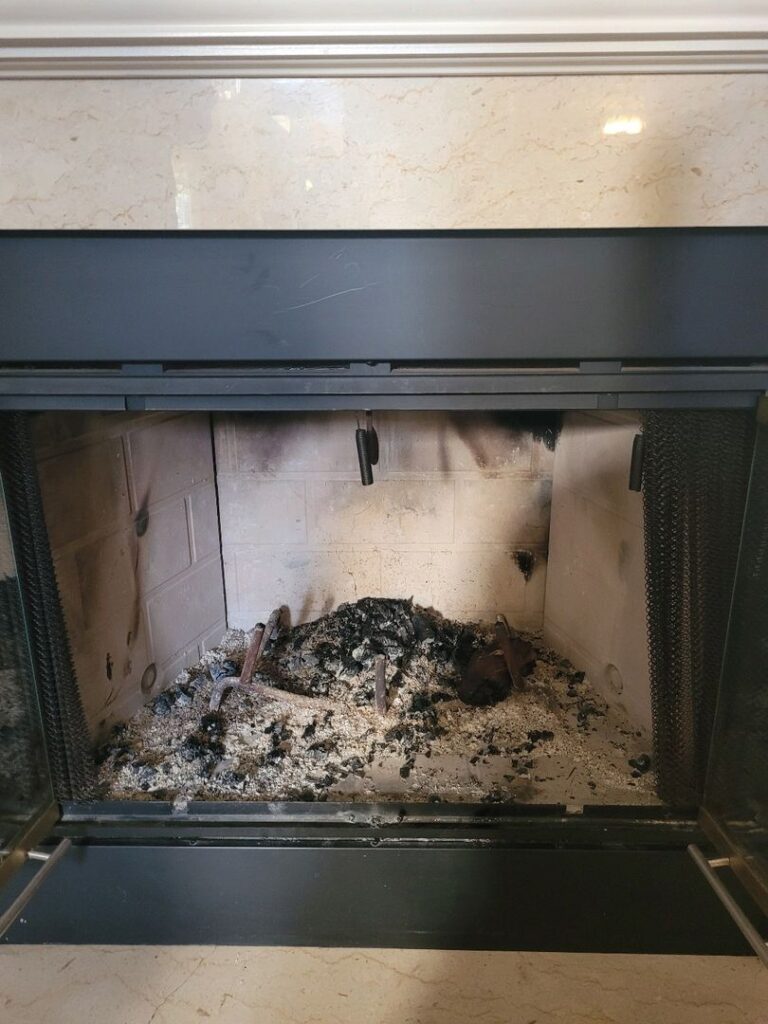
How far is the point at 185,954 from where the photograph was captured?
111 cm

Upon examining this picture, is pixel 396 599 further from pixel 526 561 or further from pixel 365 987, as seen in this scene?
pixel 365 987

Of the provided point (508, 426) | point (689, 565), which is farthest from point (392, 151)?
point (508, 426)

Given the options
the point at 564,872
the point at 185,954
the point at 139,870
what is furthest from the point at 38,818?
the point at 564,872

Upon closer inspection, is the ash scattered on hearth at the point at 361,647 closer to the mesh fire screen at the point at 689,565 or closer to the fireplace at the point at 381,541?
the fireplace at the point at 381,541

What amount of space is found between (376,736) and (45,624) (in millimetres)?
639

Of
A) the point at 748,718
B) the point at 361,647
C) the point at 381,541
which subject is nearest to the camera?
the point at 748,718

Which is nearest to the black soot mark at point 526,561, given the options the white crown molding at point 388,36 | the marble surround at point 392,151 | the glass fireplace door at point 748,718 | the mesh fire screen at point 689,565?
the mesh fire screen at point 689,565

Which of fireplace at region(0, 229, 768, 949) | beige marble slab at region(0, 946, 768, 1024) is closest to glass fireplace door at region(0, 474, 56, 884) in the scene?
fireplace at region(0, 229, 768, 949)

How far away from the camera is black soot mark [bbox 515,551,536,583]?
1.64 m

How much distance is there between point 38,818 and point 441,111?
119 centimetres

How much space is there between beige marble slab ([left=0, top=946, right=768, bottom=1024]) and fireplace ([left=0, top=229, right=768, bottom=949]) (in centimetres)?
6

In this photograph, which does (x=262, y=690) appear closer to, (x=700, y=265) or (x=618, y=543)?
(x=618, y=543)

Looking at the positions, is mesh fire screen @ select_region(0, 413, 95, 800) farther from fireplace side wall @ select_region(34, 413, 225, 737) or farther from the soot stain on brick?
the soot stain on brick

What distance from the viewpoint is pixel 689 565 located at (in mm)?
1001
